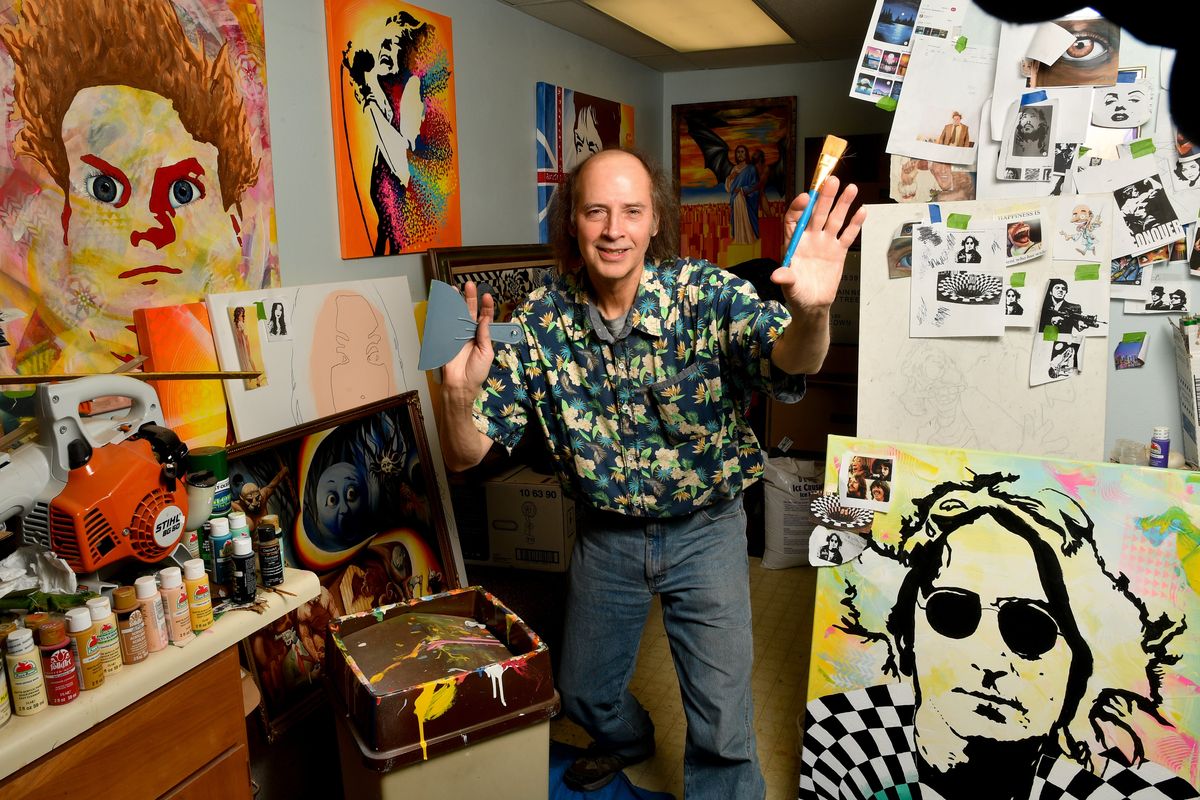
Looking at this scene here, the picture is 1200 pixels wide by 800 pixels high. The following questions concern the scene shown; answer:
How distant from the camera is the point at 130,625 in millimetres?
1182

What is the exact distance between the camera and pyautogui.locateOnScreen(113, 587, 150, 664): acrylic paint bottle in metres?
1.18

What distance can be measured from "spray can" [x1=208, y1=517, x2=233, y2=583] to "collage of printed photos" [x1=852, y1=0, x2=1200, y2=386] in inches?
60.2

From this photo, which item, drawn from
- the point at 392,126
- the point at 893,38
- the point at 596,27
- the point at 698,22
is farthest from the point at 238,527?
the point at 698,22

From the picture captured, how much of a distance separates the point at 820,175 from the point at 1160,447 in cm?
120

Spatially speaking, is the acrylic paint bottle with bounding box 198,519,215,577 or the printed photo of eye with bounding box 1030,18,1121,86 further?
the printed photo of eye with bounding box 1030,18,1121,86

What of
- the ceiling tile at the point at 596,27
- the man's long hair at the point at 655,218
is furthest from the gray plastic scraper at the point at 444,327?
the ceiling tile at the point at 596,27

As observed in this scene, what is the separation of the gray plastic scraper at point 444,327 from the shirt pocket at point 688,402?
1.36ft

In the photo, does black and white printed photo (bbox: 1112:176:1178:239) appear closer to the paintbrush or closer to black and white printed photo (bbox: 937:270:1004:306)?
black and white printed photo (bbox: 937:270:1004:306)

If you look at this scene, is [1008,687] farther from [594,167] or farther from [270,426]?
[270,426]

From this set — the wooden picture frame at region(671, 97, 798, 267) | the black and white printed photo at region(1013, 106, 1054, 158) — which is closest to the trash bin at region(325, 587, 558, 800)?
the black and white printed photo at region(1013, 106, 1054, 158)

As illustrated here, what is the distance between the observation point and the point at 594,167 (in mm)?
1870

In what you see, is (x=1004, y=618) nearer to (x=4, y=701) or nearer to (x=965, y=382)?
(x=965, y=382)

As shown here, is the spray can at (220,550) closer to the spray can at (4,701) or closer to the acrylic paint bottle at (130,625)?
the acrylic paint bottle at (130,625)

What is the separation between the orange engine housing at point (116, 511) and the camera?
3.96ft
